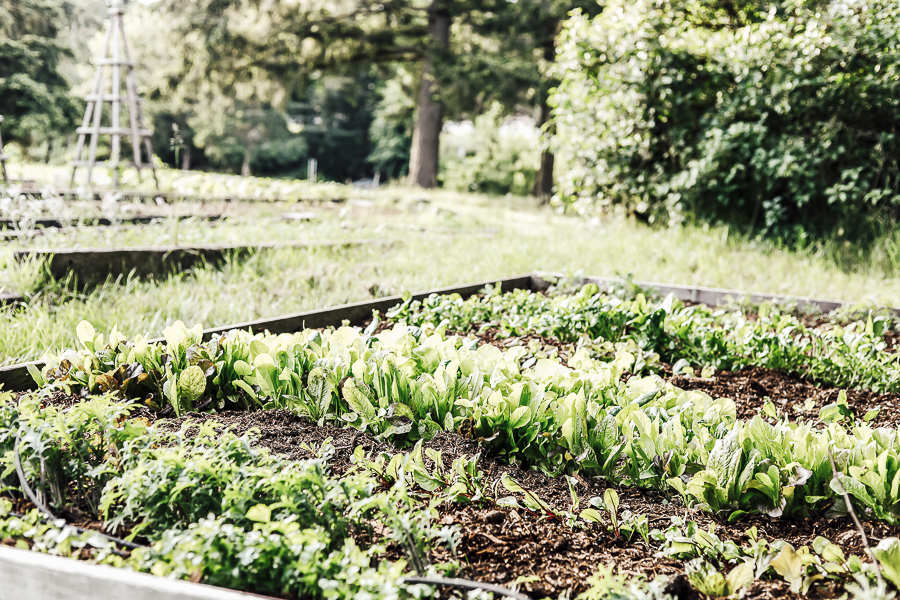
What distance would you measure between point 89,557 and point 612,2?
25.9 ft

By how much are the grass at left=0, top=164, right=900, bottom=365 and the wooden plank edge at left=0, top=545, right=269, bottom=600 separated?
66.8 inches

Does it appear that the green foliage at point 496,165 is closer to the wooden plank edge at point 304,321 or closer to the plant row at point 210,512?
A: the wooden plank edge at point 304,321

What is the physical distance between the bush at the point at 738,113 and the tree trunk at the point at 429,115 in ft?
26.4

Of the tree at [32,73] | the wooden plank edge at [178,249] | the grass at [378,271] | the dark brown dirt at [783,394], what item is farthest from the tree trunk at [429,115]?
the tree at [32,73]

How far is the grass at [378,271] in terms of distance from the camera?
10.4 ft

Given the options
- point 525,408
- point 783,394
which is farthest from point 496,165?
point 525,408

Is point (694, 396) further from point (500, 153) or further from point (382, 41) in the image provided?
point (500, 153)

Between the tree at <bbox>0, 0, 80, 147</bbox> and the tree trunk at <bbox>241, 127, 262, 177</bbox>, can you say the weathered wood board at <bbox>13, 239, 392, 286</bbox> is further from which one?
the tree trunk at <bbox>241, 127, 262, 177</bbox>

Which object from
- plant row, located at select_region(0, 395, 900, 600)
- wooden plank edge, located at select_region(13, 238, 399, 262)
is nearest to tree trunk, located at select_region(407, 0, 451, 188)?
wooden plank edge, located at select_region(13, 238, 399, 262)

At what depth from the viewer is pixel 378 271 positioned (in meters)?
4.64

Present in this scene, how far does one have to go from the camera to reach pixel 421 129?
627 inches

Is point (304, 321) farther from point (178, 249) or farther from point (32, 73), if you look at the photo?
point (32, 73)

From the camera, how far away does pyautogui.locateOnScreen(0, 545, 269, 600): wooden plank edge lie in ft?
3.25

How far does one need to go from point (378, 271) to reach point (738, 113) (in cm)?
422
